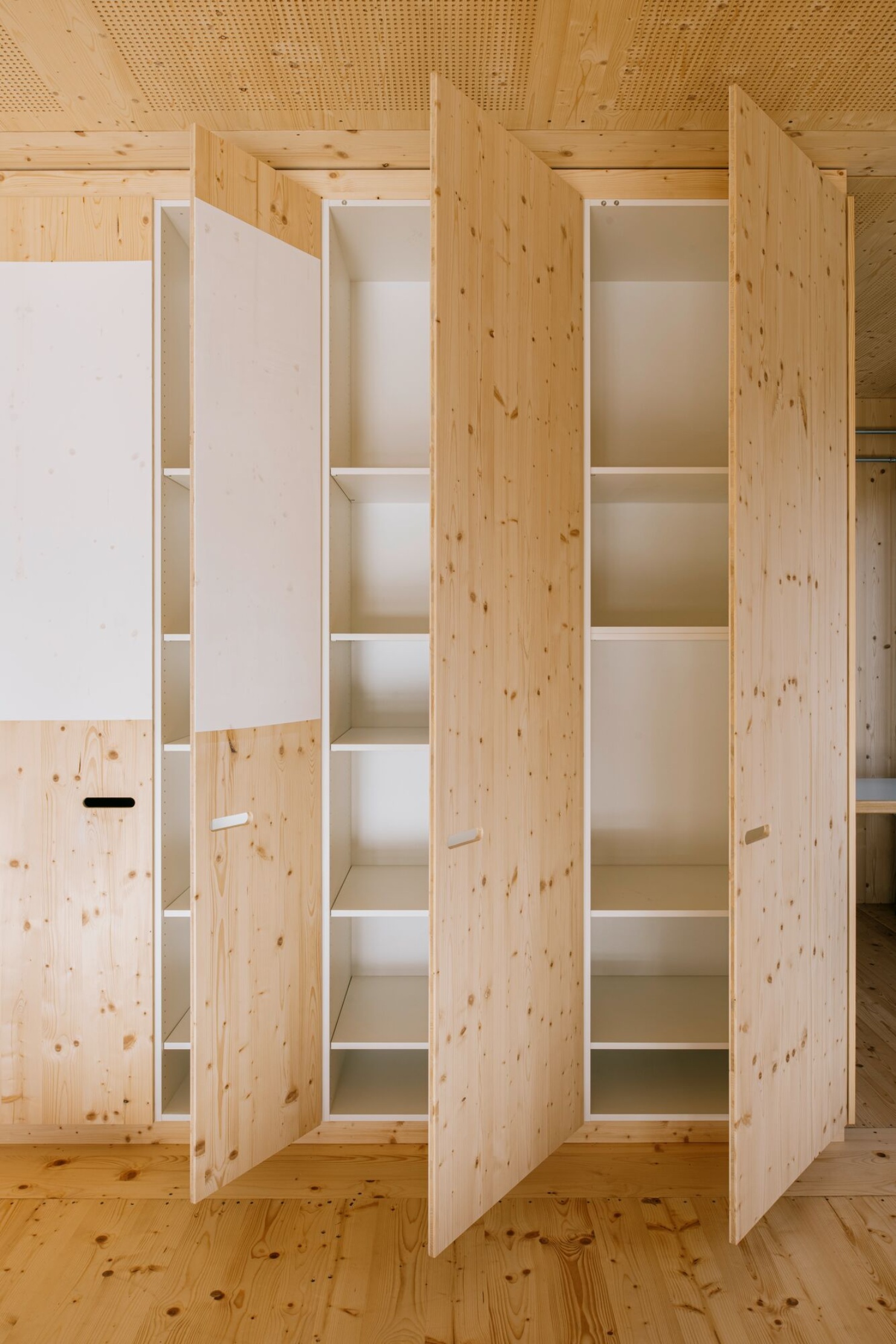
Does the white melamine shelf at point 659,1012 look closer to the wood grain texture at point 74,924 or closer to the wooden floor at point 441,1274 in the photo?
the wooden floor at point 441,1274

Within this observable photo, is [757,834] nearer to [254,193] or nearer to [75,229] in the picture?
[254,193]

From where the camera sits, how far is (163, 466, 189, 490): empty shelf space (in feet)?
6.95

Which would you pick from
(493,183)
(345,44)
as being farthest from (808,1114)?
(345,44)

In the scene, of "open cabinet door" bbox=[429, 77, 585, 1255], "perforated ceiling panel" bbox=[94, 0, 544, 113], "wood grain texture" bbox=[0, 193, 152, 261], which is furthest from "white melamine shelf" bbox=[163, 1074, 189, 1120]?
"perforated ceiling panel" bbox=[94, 0, 544, 113]

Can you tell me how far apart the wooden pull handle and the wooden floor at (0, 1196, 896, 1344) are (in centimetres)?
96

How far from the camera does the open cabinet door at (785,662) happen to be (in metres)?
1.72

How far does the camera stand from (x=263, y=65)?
6.14 ft

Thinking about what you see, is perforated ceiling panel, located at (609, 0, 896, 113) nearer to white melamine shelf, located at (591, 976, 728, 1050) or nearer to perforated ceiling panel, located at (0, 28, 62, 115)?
perforated ceiling panel, located at (0, 28, 62, 115)

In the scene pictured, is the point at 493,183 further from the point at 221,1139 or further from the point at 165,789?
the point at 221,1139

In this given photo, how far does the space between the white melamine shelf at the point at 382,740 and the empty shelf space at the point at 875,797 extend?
125 cm

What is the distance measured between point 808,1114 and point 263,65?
2844 mm

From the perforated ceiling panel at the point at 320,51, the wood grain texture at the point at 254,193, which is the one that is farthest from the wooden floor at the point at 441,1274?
the perforated ceiling panel at the point at 320,51

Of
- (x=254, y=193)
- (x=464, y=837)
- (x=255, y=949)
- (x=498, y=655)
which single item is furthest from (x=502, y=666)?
(x=254, y=193)

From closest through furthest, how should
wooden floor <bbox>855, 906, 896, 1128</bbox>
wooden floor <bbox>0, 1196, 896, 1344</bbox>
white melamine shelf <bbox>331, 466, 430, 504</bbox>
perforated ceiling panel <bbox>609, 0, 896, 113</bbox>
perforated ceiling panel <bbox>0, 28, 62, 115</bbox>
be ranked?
wooden floor <bbox>0, 1196, 896, 1344</bbox> → perforated ceiling panel <bbox>609, 0, 896, 113</bbox> → perforated ceiling panel <bbox>0, 28, 62, 115</bbox> → white melamine shelf <bbox>331, 466, 430, 504</bbox> → wooden floor <bbox>855, 906, 896, 1128</bbox>
